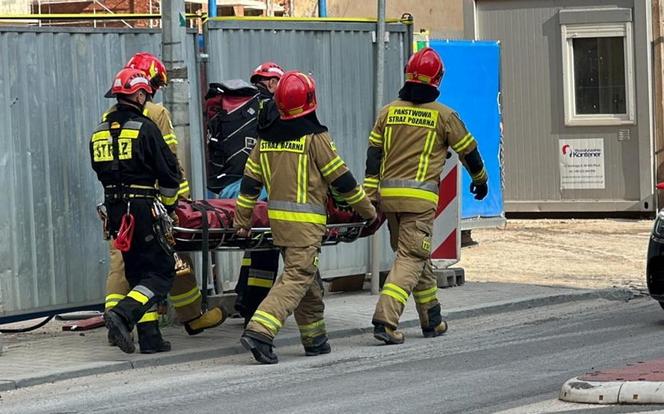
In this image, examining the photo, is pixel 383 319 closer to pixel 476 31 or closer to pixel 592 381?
pixel 592 381

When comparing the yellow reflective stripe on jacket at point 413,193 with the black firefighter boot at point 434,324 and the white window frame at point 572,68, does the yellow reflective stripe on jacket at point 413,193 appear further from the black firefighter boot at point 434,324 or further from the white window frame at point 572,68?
the white window frame at point 572,68

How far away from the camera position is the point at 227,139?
11656 mm

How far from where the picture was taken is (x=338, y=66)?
44.7ft

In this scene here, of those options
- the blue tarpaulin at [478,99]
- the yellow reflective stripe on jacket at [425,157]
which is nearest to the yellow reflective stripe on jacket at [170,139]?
the yellow reflective stripe on jacket at [425,157]

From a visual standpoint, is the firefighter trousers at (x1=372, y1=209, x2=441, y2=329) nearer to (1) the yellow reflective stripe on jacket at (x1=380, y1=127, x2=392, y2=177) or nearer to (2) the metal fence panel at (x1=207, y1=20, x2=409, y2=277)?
(1) the yellow reflective stripe on jacket at (x1=380, y1=127, x2=392, y2=177)

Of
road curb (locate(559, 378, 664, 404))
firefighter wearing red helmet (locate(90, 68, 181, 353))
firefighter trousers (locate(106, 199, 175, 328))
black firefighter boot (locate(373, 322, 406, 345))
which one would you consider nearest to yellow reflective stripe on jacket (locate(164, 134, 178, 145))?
firefighter wearing red helmet (locate(90, 68, 181, 353))

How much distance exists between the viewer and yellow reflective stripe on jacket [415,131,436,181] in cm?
1098

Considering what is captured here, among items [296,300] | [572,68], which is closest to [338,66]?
[296,300]

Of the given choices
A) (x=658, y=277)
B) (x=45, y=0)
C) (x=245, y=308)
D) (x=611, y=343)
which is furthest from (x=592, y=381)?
(x=45, y=0)

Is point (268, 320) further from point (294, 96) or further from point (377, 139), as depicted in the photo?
point (377, 139)

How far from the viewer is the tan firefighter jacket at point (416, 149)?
36.0 feet

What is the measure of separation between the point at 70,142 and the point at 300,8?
1505 centimetres

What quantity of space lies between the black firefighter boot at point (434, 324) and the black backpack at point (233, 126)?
1853 millimetres

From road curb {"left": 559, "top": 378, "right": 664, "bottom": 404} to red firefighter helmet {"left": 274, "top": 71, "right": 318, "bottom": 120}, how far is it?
2967 mm
